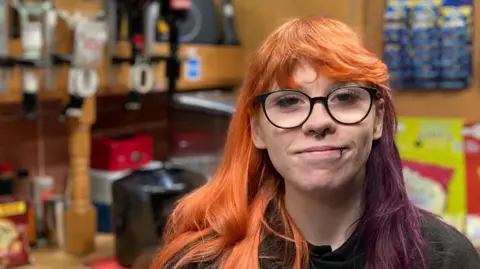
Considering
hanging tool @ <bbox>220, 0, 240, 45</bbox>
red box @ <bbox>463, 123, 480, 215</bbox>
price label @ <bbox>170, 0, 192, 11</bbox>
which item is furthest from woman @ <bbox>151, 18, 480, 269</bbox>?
hanging tool @ <bbox>220, 0, 240, 45</bbox>

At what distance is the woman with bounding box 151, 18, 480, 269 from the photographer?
0.79 meters

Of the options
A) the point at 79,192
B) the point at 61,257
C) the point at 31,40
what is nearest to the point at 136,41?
the point at 31,40

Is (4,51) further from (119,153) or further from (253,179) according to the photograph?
(253,179)

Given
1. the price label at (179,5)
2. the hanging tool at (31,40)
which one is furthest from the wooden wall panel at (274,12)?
the hanging tool at (31,40)

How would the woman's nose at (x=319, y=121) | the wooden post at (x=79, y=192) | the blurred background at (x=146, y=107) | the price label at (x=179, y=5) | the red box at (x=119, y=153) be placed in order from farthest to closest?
→ the red box at (x=119, y=153)
the price label at (x=179, y=5)
the wooden post at (x=79, y=192)
the blurred background at (x=146, y=107)
the woman's nose at (x=319, y=121)

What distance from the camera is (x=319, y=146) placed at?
2.55 feet

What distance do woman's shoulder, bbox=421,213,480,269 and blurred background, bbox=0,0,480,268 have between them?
77cm

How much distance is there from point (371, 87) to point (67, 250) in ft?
3.35

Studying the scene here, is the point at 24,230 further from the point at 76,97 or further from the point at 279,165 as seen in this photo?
the point at 279,165

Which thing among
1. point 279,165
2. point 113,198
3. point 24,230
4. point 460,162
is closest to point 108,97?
point 113,198

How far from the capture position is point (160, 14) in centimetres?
172

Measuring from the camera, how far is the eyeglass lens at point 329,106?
79 centimetres

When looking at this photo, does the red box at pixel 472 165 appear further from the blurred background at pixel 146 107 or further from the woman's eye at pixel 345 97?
the woman's eye at pixel 345 97

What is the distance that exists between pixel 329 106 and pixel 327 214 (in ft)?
0.50
